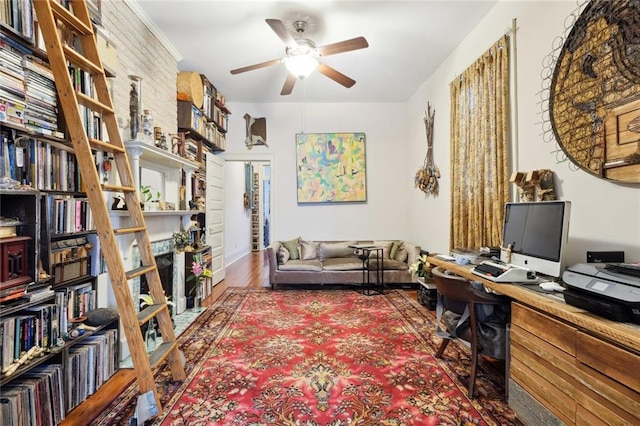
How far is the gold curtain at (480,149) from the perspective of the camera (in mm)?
2621

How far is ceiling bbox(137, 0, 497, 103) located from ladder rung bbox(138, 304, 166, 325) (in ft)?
8.69

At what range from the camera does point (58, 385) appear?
1.67 meters

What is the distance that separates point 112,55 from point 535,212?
344cm

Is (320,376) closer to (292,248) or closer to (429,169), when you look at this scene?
(292,248)

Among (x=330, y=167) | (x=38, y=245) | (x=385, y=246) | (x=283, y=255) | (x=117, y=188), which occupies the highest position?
(x=330, y=167)

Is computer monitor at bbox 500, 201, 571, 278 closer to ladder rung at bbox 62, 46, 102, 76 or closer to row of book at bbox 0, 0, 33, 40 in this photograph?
ladder rung at bbox 62, 46, 102, 76

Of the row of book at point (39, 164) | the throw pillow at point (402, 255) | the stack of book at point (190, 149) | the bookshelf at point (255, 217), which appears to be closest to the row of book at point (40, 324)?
the row of book at point (39, 164)

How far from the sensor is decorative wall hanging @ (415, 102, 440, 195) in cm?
418

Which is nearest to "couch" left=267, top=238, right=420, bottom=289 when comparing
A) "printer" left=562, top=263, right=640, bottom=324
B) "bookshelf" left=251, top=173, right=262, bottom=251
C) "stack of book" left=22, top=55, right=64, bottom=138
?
"printer" left=562, top=263, right=640, bottom=324

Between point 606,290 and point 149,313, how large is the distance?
2354 mm

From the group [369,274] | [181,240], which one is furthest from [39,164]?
[369,274]

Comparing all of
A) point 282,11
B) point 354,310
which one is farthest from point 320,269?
point 282,11

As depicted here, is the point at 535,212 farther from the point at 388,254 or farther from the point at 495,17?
the point at 388,254

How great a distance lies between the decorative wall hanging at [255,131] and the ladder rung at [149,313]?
12.3ft
